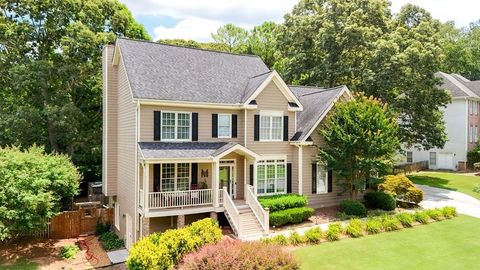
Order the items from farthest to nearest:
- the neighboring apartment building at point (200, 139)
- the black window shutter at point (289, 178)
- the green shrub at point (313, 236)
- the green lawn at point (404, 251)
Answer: the black window shutter at point (289, 178) → the neighboring apartment building at point (200, 139) → the green shrub at point (313, 236) → the green lawn at point (404, 251)

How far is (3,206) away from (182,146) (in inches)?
338

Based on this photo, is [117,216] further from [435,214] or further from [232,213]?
[435,214]

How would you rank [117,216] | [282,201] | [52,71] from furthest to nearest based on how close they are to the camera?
[52,71]
[117,216]
[282,201]

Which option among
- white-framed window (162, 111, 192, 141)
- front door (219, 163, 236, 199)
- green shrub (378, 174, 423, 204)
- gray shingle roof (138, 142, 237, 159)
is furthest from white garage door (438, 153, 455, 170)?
white-framed window (162, 111, 192, 141)

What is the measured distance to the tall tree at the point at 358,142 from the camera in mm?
20375

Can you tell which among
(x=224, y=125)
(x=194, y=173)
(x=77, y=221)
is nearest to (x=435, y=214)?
(x=224, y=125)

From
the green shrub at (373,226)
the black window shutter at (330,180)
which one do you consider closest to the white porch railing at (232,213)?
the green shrub at (373,226)

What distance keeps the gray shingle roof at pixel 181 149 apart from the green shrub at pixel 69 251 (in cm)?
640

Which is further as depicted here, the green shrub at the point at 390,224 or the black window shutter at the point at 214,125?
the black window shutter at the point at 214,125

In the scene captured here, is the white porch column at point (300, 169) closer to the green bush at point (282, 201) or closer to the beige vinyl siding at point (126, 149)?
the green bush at point (282, 201)

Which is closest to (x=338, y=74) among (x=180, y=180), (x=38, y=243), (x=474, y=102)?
(x=180, y=180)

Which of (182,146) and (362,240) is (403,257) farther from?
(182,146)

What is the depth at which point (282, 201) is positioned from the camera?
64.0 feet

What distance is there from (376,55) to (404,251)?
18.8 meters
